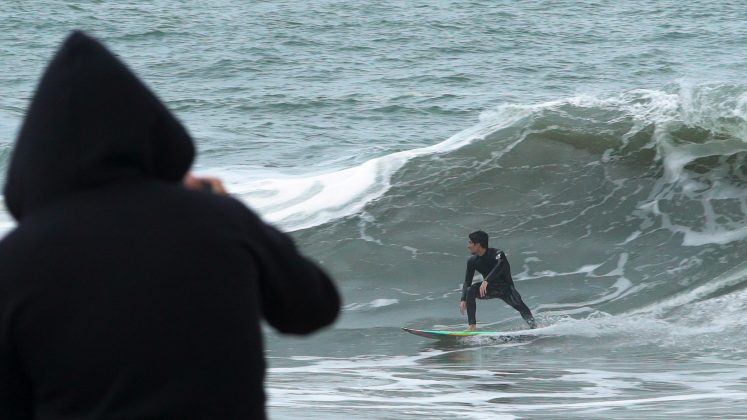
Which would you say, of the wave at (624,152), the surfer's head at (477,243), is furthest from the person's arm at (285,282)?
the wave at (624,152)

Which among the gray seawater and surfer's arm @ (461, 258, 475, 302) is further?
surfer's arm @ (461, 258, 475, 302)

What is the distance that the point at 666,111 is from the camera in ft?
54.2

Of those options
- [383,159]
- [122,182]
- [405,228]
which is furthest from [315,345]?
[122,182]

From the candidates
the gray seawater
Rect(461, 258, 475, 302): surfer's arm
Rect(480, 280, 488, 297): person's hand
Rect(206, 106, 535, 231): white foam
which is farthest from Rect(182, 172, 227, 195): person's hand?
Rect(206, 106, 535, 231): white foam

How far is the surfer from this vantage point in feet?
36.7

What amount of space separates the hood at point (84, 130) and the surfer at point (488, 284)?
9.46m

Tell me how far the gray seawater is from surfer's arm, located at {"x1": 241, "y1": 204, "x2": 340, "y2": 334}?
4089 millimetres

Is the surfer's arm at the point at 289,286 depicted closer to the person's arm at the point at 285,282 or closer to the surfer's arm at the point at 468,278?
the person's arm at the point at 285,282

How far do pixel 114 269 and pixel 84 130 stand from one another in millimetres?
200

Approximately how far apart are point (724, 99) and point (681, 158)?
1673mm

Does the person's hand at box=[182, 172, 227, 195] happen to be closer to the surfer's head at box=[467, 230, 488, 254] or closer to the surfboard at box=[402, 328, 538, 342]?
the surfboard at box=[402, 328, 538, 342]

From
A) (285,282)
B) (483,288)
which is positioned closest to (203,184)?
(285,282)

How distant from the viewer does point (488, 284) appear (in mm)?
11273

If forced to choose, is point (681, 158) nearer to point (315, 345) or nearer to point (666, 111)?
point (666, 111)
